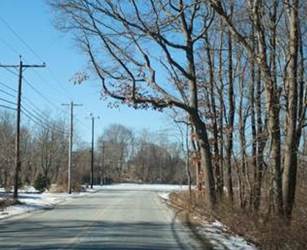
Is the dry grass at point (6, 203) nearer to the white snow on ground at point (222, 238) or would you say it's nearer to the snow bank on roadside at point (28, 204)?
the snow bank on roadside at point (28, 204)

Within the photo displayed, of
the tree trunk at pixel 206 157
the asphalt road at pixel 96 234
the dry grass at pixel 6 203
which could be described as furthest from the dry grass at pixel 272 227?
the dry grass at pixel 6 203

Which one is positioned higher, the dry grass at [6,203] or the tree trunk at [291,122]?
the tree trunk at [291,122]

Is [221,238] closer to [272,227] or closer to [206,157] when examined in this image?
[272,227]

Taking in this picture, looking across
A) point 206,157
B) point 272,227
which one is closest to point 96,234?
point 272,227

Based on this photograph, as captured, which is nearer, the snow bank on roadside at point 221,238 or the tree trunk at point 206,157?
the snow bank on roadside at point 221,238

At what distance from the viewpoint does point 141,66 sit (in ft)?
107

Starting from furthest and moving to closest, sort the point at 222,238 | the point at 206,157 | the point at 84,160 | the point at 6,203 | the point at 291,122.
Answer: the point at 84,160 < the point at 6,203 < the point at 206,157 < the point at 222,238 < the point at 291,122

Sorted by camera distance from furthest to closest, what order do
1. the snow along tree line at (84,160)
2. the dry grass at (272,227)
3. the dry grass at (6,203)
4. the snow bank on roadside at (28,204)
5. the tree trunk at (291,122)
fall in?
1. the snow along tree line at (84,160)
2. the dry grass at (6,203)
3. the snow bank on roadside at (28,204)
4. the tree trunk at (291,122)
5. the dry grass at (272,227)

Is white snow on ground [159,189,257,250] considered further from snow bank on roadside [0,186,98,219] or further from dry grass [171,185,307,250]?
snow bank on roadside [0,186,98,219]

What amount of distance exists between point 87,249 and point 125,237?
361 cm

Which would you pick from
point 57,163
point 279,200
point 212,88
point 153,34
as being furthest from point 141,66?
point 57,163

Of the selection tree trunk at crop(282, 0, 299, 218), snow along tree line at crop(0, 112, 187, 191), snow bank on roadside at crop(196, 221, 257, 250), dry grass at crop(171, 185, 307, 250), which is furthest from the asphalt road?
snow along tree line at crop(0, 112, 187, 191)

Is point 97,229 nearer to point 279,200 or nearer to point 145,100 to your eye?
point 279,200

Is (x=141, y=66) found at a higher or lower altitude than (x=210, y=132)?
Answer: higher
